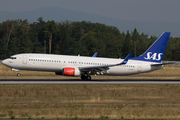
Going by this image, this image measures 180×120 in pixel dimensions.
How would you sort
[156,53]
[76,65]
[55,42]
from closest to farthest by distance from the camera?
[76,65] → [156,53] → [55,42]

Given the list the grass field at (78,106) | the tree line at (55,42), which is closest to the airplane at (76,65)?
the grass field at (78,106)

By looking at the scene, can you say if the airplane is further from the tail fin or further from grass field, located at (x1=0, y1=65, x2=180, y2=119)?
grass field, located at (x1=0, y1=65, x2=180, y2=119)

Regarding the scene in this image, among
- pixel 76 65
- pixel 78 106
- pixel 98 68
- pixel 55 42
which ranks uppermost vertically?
pixel 55 42

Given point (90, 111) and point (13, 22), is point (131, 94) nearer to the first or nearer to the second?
point (90, 111)

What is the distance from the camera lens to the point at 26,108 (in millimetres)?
18469

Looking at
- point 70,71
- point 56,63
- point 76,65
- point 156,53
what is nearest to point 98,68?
point 76,65

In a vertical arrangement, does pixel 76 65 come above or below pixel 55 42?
below

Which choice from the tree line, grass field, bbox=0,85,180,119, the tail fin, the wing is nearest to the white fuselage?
the wing

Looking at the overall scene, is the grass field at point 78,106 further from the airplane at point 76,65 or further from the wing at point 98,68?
the airplane at point 76,65

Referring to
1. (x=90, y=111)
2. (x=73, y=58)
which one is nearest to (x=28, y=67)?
(x=73, y=58)

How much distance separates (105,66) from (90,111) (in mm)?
22420

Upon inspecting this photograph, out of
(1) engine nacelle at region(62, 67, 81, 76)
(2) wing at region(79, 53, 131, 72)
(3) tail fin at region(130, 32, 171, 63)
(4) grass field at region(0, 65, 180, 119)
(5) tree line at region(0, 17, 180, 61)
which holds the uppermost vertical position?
(5) tree line at region(0, 17, 180, 61)

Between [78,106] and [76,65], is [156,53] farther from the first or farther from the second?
[78,106]

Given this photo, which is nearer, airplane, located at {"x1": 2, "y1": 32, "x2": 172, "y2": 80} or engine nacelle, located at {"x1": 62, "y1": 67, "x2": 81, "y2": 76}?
engine nacelle, located at {"x1": 62, "y1": 67, "x2": 81, "y2": 76}
